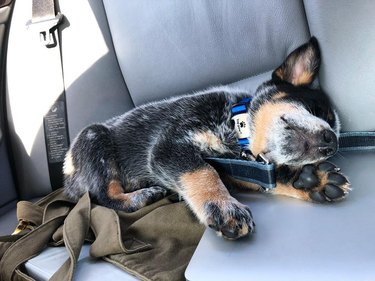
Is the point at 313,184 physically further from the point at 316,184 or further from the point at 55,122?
the point at 55,122

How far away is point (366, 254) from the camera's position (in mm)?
1025

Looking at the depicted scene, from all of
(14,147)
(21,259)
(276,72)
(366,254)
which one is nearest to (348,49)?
(276,72)

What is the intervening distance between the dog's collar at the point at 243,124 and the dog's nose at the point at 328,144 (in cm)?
33

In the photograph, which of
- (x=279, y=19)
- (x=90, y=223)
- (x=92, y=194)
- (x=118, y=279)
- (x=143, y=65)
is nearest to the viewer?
(x=118, y=279)

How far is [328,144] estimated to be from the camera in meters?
1.53

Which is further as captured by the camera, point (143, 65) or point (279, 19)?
point (143, 65)

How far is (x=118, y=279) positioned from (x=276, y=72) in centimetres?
108

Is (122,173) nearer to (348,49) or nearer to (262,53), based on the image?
(262,53)

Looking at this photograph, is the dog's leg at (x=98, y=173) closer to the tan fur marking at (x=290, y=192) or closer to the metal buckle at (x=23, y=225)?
the metal buckle at (x=23, y=225)

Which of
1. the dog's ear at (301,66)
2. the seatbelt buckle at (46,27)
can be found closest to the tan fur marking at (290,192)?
the dog's ear at (301,66)

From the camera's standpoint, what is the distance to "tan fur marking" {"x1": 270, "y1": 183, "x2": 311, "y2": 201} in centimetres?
141

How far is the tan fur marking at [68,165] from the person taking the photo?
2115 mm

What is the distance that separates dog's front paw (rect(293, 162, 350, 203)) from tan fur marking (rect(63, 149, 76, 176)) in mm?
1124

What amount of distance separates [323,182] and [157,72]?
3.59 ft
